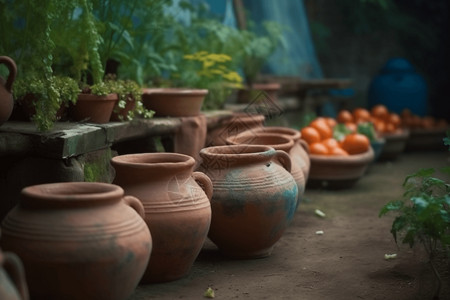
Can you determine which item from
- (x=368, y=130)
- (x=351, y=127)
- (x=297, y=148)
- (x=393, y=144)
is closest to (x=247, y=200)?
A: (x=297, y=148)

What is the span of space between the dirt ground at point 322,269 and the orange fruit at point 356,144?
108cm

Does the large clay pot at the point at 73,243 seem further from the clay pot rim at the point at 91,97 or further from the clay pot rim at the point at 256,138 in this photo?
the clay pot rim at the point at 256,138

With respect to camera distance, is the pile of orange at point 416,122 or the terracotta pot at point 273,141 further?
the pile of orange at point 416,122

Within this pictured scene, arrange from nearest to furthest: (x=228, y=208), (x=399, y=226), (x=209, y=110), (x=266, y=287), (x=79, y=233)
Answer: (x=79, y=233), (x=399, y=226), (x=266, y=287), (x=228, y=208), (x=209, y=110)

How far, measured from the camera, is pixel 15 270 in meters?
2.00

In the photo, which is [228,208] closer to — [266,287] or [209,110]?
[266,287]

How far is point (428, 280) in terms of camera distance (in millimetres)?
3303

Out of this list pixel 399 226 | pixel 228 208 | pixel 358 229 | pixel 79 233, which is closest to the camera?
pixel 79 233

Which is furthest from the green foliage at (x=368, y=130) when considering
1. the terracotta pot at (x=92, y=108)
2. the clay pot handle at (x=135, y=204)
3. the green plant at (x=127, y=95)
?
the clay pot handle at (x=135, y=204)

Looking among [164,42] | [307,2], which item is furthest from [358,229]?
[307,2]

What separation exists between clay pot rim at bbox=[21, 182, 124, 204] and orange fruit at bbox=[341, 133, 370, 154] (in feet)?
11.6

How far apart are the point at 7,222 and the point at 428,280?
1944 millimetres

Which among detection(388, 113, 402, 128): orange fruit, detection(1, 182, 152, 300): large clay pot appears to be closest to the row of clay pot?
detection(1, 182, 152, 300): large clay pot

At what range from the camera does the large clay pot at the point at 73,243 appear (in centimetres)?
252
